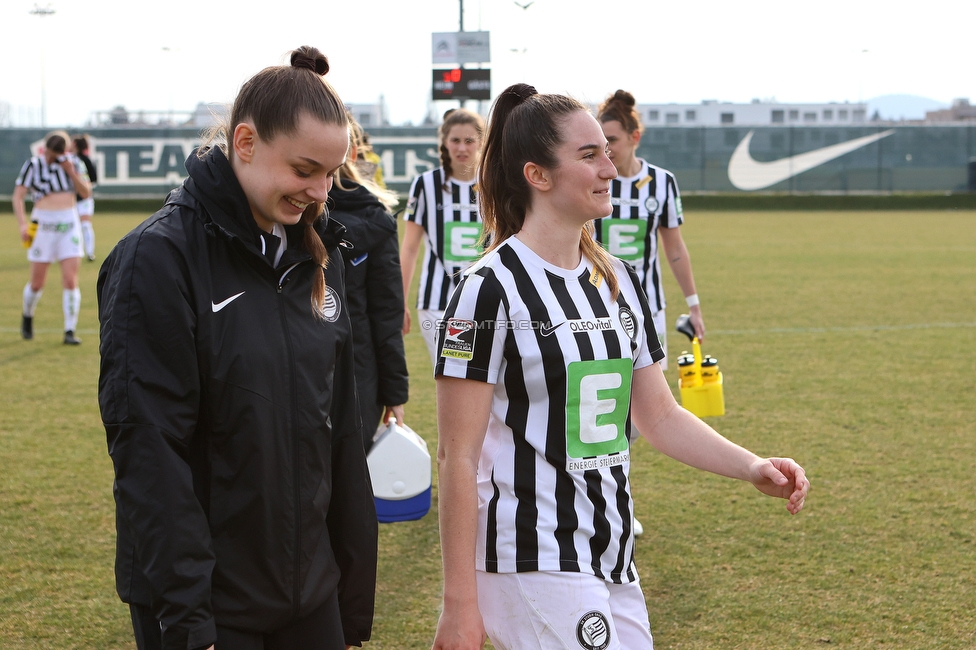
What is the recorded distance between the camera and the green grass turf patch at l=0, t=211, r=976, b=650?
12.9 ft

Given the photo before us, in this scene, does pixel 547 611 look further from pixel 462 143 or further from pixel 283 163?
pixel 462 143

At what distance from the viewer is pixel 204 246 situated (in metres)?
2.01

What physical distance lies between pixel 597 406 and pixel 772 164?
118 ft

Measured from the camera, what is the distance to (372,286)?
13.5 ft

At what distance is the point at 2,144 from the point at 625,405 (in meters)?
38.2

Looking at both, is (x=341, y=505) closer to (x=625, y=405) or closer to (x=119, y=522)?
(x=119, y=522)

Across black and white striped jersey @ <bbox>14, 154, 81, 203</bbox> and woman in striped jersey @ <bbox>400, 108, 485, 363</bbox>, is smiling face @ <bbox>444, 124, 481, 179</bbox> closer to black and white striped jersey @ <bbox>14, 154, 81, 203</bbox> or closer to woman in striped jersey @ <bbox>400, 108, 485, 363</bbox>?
woman in striped jersey @ <bbox>400, 108, 485, 363</bbox>

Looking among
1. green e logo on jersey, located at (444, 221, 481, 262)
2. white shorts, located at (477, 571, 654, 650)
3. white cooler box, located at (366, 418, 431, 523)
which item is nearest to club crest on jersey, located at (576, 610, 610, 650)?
white shorts, located at (477, 571, 654, 650)

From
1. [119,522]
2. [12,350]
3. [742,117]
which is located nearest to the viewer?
[119,522]

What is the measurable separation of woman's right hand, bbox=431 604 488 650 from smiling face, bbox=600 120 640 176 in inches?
135

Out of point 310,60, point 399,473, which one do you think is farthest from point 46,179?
point 310,60

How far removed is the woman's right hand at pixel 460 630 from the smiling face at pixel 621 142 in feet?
11.3

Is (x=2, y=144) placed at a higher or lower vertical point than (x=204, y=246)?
higher

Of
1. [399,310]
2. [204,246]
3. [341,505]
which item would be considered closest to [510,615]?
[341,505]
